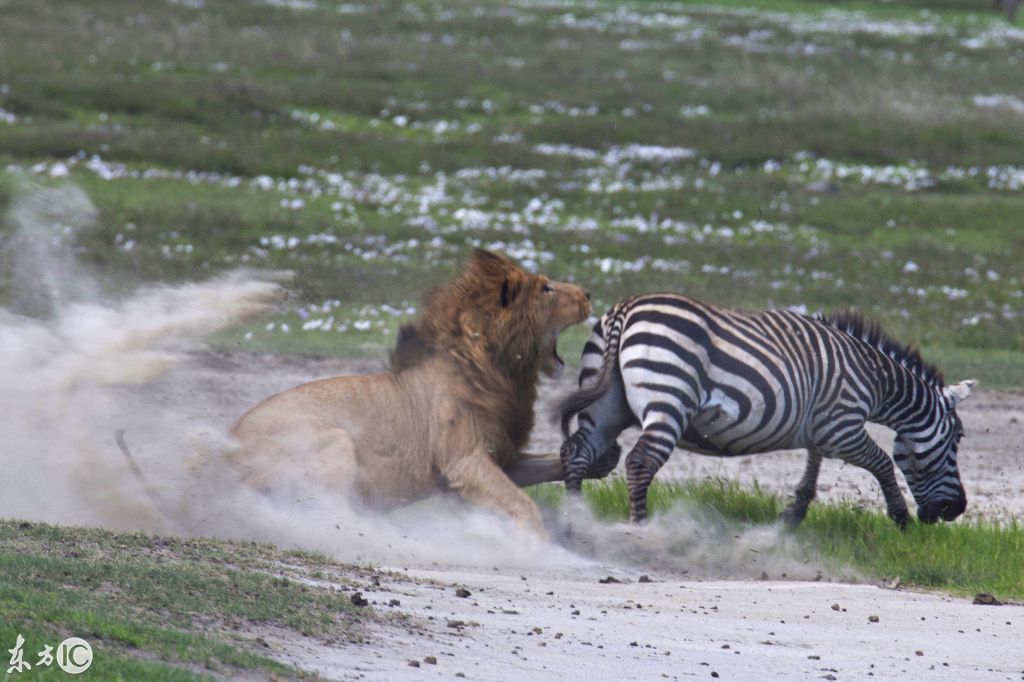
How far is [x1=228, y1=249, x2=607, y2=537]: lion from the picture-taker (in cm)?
824

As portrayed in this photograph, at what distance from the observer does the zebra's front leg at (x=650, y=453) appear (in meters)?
8.33

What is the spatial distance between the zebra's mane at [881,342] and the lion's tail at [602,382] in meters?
1.37

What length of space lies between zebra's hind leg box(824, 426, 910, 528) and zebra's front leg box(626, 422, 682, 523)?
1085 millimetres

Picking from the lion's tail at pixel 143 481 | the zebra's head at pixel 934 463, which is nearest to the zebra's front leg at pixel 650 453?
the zebra's head at pixel 934 463

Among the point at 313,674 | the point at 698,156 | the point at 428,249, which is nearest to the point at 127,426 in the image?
the point at 313,674

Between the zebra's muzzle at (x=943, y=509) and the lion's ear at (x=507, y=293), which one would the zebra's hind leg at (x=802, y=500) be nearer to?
the zebra's muzzle at (x=943, y=509)

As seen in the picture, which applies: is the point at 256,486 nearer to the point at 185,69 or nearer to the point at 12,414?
the point at 12,414

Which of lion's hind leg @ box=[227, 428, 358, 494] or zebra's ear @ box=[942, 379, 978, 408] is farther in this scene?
zebra's ear @ box=[942, 379, 978, 408]

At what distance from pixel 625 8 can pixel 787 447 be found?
50.3 metres

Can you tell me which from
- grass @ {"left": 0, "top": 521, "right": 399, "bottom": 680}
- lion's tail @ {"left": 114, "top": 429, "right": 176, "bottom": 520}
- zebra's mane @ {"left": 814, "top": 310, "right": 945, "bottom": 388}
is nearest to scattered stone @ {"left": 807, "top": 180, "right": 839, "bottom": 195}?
zebra's mane @ {"left": 814, "top": 310, "right": 945, "bottom": 388}

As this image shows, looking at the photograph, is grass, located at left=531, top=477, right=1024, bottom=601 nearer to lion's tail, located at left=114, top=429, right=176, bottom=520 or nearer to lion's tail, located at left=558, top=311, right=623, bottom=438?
lion's tail, located at left=558, top=311, right=623, bottom=438

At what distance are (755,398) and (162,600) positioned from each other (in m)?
4.10

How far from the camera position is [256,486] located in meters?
8.31

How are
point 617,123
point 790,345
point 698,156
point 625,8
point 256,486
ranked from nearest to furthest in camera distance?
1. point 256,486
2. point 790,345
3. point 698,156
4. point 617,123
5. point 625,8
